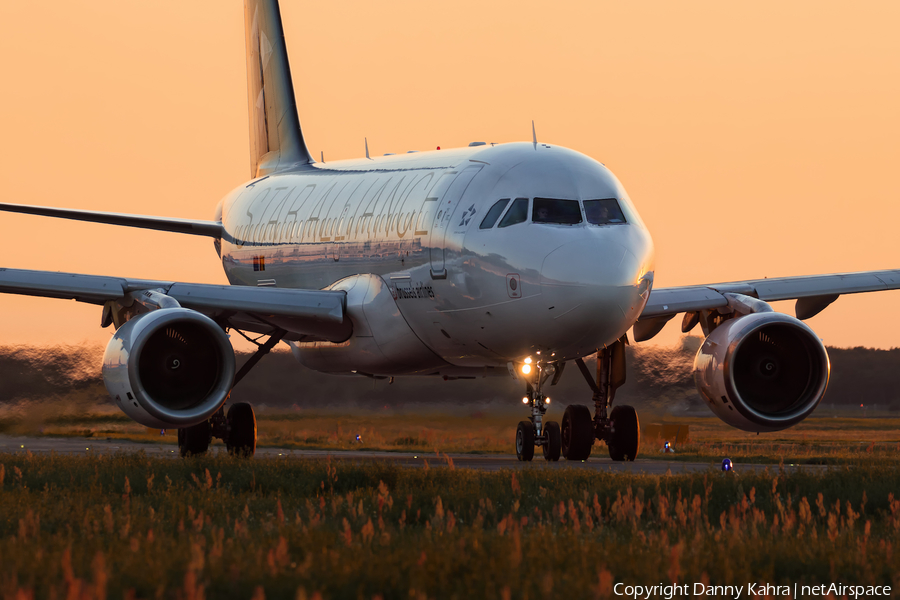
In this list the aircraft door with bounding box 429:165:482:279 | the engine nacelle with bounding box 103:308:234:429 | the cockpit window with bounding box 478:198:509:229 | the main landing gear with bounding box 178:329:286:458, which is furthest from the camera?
the main landing gear with bounding box 178:329:286:458

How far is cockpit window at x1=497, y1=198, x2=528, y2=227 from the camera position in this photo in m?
17.5

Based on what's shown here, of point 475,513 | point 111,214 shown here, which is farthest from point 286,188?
point 475,513

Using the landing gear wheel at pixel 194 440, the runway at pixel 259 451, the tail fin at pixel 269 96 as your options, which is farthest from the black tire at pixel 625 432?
the tail fin at pixel 269 96

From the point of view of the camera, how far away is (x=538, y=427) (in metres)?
19.2

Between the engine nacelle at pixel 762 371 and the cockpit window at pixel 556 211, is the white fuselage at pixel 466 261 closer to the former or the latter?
the cockpit window at pixel 556 211

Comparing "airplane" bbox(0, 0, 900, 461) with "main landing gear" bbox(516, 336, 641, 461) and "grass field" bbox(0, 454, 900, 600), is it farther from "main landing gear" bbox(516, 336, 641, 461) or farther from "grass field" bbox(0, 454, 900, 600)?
"grass field" bbox(0, 454, 900, 600)

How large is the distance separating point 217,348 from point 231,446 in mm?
4301

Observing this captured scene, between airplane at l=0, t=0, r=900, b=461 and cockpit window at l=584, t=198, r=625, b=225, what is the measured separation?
0.07 ft

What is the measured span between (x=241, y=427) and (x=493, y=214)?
258 inches

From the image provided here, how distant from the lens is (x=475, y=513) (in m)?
11.1

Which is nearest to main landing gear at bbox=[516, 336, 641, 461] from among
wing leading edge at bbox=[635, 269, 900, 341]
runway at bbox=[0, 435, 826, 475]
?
runway at bbox=[0, 435, 826, 475]

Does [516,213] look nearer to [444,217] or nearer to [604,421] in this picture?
[444,217]

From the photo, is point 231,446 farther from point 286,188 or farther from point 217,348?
point 286,188

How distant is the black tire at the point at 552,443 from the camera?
20.2m
